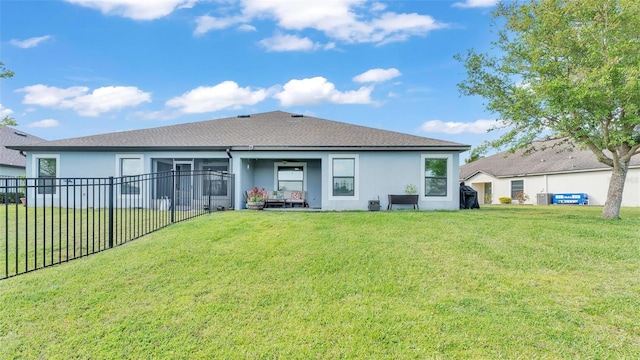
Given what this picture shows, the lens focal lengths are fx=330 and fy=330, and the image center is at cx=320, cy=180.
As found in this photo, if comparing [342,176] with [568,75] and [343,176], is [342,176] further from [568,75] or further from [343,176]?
[568,75]

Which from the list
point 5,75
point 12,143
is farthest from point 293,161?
point 12,143

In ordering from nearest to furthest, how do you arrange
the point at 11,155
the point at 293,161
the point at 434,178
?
1. the point at 434,178
2. the point at 293,161
3. the point at 11,155

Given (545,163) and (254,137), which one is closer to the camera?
(254,137)

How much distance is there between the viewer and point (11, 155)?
22.5m

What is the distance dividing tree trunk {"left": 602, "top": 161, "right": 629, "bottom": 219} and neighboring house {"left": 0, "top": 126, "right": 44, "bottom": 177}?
95.2ft

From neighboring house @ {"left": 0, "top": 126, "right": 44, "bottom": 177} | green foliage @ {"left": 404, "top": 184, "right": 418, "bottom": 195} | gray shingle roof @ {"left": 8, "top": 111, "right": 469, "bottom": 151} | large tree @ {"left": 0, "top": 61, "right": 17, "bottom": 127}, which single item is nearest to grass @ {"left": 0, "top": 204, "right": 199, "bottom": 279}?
large tree @ {"left": 0, "top": 61, "right": 17, "bottom": 127}

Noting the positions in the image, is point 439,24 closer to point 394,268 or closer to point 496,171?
point 394,268

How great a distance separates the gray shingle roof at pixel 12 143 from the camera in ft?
71.1

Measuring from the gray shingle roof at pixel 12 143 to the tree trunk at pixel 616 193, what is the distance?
29.0 m

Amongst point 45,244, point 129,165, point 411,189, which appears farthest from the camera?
point 129,165

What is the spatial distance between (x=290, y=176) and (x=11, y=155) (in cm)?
2113

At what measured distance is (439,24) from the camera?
1212cm

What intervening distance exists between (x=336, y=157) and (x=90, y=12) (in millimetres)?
9357

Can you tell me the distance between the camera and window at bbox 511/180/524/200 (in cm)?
2633
